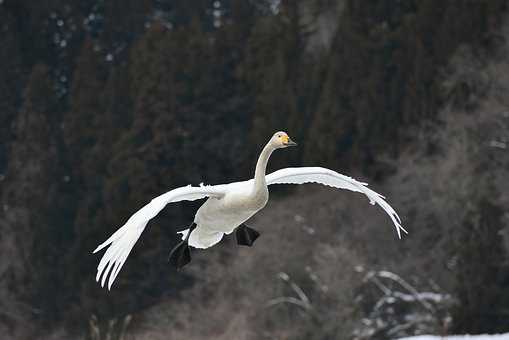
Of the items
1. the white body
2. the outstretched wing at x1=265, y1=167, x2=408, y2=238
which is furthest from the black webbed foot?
the outstretched wing at x1=265, y1=167, x2=408, y2=238

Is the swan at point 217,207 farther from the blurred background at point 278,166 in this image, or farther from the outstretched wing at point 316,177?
the blurred background at point 278,166

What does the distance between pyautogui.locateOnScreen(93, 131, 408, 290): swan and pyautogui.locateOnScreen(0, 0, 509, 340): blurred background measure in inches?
541

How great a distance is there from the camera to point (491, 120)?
32.4m

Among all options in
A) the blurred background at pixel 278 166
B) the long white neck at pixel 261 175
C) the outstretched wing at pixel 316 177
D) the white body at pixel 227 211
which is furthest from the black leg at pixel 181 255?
the blurred background at pixel 278 166

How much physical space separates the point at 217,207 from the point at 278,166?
83.9 feet

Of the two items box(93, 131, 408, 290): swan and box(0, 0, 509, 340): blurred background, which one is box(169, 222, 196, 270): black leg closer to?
box(93, 131, 408, 290): swan

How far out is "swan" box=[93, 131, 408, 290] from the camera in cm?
1109

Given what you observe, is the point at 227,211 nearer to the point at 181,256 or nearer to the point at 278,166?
the point at 181,256

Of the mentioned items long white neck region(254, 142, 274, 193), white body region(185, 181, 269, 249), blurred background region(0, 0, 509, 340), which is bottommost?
blurred background region(0, 0, 509, 340)

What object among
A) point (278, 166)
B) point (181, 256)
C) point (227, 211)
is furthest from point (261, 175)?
point (278, 166)

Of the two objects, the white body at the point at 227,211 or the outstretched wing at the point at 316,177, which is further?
the outstretched wing at the point at 316,177

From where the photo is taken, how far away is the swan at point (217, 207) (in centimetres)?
1109

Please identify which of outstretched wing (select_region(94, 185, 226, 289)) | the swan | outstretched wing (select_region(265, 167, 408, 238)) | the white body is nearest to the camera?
outstretched wing (select_region(94, 185, 226, 289))

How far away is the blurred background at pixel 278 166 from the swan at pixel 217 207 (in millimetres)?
13753
